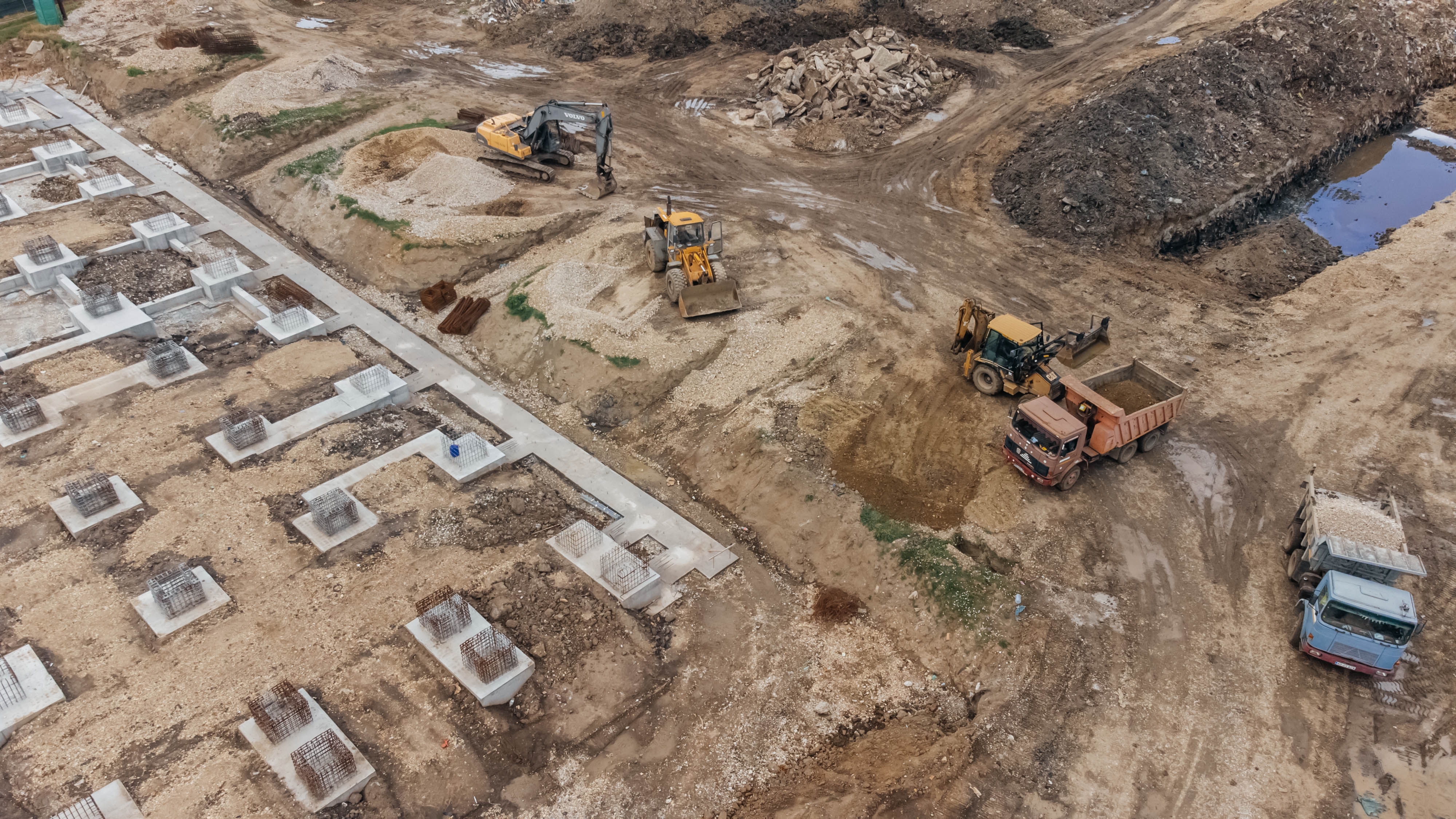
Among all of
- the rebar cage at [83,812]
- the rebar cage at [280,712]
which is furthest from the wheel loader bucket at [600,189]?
the rebar cage at [83,812]

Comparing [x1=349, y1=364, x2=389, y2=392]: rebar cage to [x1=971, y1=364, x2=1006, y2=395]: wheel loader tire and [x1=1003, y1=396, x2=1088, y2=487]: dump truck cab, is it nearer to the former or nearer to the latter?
[x1=971, y1=364, x2=1006, y2=395]: wheel loader tire

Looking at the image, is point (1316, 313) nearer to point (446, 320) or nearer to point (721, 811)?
point (721, 811)

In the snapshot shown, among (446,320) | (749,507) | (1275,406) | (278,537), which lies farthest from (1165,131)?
(278,537)

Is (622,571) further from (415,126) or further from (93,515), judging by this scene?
(415,126)

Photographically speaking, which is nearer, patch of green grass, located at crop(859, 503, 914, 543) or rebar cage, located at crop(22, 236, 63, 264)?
patch of green grass, located at crop(859, 503, 914, 543)

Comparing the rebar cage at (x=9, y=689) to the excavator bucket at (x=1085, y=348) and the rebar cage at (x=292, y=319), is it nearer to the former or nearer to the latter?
the rebar cage at (x=292, y=319)

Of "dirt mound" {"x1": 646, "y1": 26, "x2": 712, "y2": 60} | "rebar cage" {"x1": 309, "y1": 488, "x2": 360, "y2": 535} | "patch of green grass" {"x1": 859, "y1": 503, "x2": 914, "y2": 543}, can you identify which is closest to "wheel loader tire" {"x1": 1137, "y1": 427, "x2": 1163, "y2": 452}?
"patch of green grass" {"x1": 859, "y1": 503, "x2": 914, "y2": 543}
